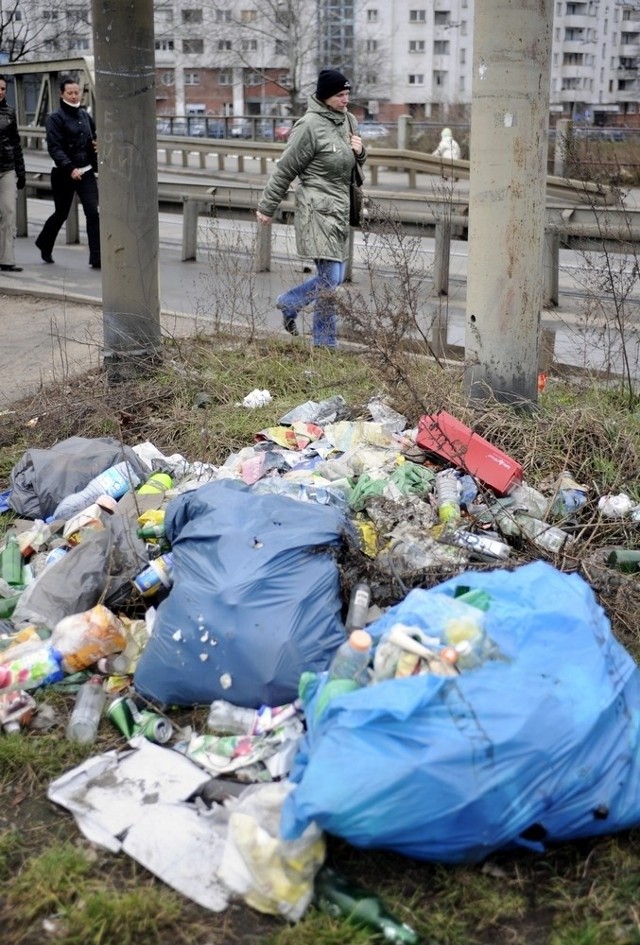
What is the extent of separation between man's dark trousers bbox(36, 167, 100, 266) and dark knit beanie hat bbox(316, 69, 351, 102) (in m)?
4.28

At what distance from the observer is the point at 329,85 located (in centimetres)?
631

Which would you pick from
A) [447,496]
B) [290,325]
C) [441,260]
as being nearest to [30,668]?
[447,496]

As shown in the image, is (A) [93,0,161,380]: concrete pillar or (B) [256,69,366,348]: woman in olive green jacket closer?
(A) [93,0,161,380]: concrete pillar

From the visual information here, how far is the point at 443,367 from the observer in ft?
18.6

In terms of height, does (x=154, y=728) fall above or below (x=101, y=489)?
below

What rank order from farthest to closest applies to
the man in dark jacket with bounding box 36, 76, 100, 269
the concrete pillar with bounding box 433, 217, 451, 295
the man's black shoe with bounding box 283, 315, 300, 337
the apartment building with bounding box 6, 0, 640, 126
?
1. the apartment building with bounding box 6, 0, 640, 126
2. the man in dark jacket with bounding box 36, 76, 100, 269
3. the concrete pillar with bounding box 433, 217, 451, 295
4. the man's black shoe with bounding box 283, 315, 300, 337

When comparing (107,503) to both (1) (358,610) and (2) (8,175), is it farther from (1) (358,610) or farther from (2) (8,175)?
(2) (8,175)

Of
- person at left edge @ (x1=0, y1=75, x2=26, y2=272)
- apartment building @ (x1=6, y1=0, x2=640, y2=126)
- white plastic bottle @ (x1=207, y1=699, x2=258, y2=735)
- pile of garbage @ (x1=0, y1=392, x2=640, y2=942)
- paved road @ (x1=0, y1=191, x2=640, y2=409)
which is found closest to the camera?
pile of garbage @ (x1=0, y1=392, x2=640, y2=942)

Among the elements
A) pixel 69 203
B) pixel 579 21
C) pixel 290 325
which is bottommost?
pixel 290 325

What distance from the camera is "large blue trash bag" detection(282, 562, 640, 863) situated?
7.93ft

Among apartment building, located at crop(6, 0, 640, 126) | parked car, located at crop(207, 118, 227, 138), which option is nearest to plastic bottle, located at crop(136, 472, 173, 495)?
parked car, located at crop(207, 118, 227, 138)

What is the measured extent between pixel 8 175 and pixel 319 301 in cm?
538

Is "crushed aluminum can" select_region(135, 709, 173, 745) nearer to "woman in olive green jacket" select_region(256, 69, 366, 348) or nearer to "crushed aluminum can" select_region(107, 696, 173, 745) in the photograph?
"crushed aluminum can" select_region(107, 696, 173, 745)

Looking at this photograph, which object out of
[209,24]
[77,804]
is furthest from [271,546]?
[209,24]
